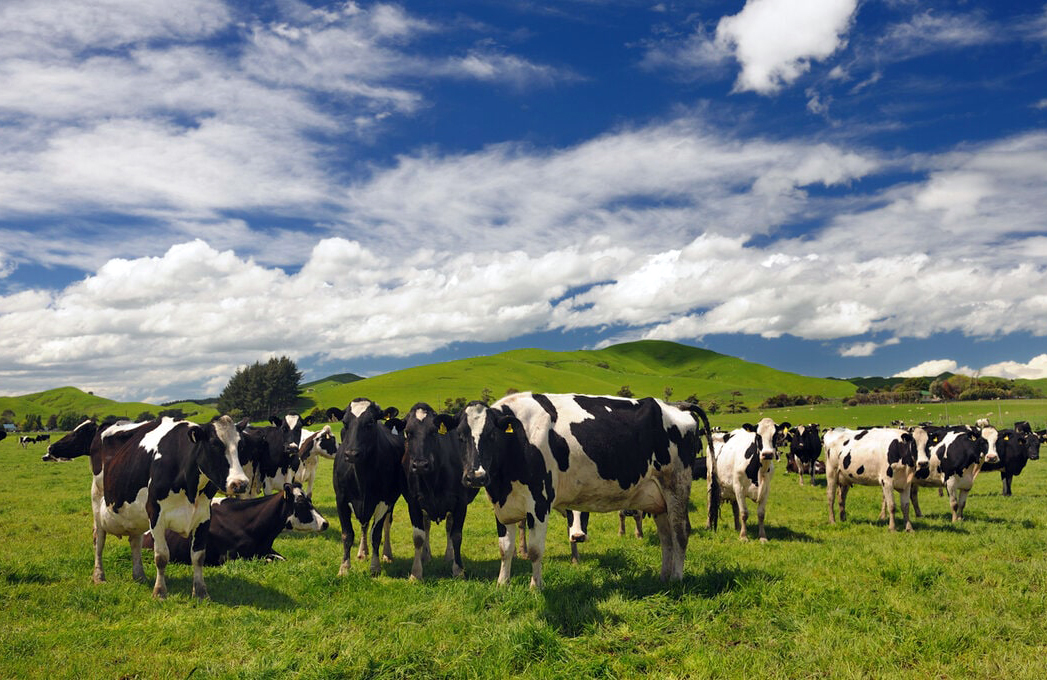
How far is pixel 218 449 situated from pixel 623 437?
6226 mm

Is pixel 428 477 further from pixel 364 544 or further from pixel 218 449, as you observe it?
pixel 218 449

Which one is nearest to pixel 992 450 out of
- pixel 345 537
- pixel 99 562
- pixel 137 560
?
A: pixel 345 537

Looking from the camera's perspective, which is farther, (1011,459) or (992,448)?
(1011,459)

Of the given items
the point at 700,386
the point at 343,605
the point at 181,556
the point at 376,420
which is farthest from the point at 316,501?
the point at 700,386

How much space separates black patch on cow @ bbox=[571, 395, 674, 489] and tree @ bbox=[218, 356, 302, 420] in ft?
427

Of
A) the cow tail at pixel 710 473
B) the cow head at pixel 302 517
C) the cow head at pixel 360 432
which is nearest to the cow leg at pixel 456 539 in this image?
the cow head at pixel 360 432

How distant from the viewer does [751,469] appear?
14.4m

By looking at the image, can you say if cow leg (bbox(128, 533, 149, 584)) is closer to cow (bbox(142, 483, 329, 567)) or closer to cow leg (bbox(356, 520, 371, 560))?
cow (bbox(142, 483, 329, 567))

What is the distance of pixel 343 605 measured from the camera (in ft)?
28.5

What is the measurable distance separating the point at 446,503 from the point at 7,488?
23200 millimetres

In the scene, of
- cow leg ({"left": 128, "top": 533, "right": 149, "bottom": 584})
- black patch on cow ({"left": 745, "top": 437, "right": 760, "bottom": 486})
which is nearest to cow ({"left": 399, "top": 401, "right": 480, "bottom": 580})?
cow leg ({"left": 128, "top": 533, "right": 149, "bottom": 584})

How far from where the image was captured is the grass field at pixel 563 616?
681cm

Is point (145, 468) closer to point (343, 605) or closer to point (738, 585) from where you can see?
point (343, 605)

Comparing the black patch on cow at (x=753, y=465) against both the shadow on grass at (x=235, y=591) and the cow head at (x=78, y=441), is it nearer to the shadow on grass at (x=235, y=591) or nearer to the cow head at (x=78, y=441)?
the shadow on grass at (x=235, y=591)
